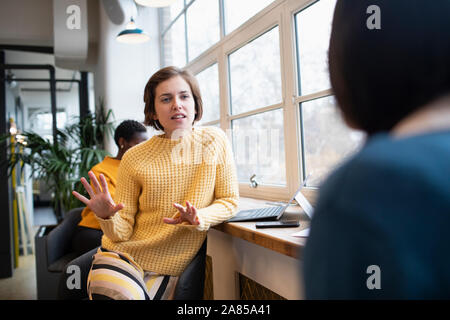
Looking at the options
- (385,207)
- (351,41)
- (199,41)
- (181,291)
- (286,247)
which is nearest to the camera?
(385,207)

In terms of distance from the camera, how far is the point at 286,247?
112 cm

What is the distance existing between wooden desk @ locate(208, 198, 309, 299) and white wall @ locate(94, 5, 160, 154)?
271cm

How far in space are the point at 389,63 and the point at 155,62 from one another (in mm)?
4336

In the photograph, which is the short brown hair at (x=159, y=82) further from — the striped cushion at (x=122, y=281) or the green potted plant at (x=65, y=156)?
the green potted plant at (x=65, y=156)

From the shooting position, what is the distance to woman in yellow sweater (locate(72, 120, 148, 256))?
2.43 m

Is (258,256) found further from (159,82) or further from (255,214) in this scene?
(159,82)

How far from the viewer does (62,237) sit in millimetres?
2578

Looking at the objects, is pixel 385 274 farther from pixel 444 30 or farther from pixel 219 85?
pixel 219 85

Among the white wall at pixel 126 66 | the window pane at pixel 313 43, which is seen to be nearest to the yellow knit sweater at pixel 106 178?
the window pane at pixel 313 43

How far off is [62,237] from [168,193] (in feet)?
5.08

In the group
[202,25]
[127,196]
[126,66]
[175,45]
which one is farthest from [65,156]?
[127,196]

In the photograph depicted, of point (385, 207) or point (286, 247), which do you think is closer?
point (385, 207)

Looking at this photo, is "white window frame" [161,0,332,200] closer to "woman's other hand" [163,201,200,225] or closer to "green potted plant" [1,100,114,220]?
"woman's other hand" [163,201,200,225]

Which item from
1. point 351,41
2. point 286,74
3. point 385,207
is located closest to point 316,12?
point 286,74
